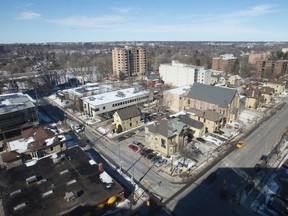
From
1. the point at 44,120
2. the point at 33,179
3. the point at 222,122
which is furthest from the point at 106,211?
the point at 44,120

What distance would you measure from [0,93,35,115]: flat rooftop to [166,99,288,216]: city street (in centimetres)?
3832

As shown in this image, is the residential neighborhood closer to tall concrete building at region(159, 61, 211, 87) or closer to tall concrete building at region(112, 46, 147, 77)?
tall concrete building at region(159, 61, 211, 87)

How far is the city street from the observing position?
2567 cm

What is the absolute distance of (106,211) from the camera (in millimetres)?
24844

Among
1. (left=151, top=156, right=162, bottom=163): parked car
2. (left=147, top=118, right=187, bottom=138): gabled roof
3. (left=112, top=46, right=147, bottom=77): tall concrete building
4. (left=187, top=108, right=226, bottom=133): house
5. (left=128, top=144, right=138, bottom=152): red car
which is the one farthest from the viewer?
(left=112, top=46, right=147, bottom=77): tall concrete building

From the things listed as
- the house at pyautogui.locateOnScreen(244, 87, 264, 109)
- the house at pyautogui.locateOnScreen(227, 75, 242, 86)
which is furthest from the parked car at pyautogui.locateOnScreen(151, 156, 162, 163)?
the house at pyautogui.locateOnScreen(227, 75, 242, 86)

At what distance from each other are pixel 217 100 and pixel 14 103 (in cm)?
5017

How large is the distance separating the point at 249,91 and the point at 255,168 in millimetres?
35633

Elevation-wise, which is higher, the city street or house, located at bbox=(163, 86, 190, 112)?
house, located at bbox=(163, 86, 190, 112)

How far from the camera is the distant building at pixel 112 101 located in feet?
182

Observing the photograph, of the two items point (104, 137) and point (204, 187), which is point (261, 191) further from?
point (104, 137)

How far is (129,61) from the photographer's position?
119 m

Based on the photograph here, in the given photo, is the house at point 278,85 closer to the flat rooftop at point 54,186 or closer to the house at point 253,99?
the house at point 253,99

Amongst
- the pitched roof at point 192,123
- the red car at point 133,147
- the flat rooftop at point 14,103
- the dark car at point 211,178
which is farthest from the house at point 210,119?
the flat rooftop at point 14,103
